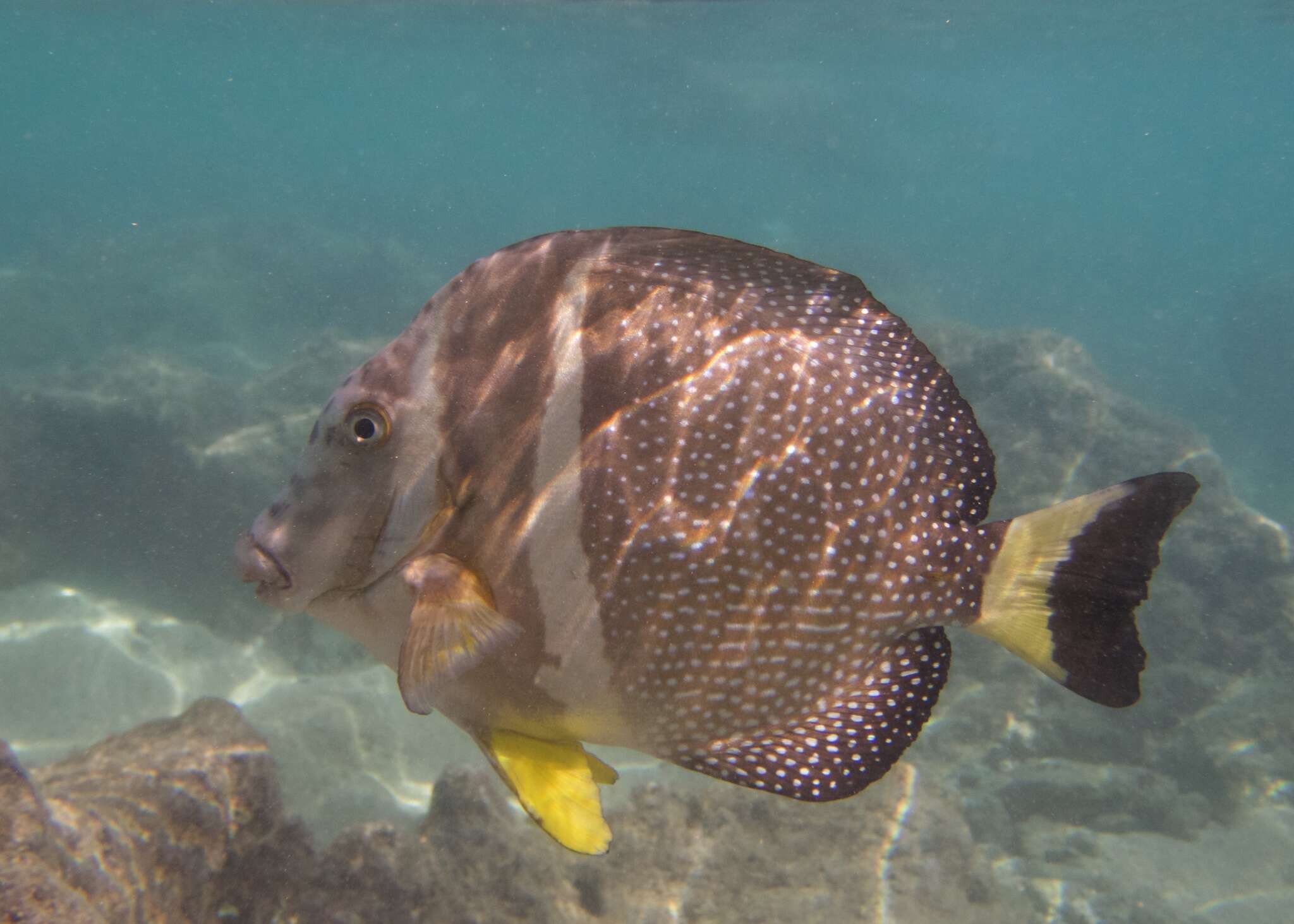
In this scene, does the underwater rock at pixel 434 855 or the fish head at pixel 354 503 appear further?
the underwater rock at pixel 434 855

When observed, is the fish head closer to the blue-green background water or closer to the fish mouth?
the fish mouth

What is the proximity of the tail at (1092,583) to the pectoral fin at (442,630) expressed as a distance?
0.85 m

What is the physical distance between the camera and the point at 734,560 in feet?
4.06

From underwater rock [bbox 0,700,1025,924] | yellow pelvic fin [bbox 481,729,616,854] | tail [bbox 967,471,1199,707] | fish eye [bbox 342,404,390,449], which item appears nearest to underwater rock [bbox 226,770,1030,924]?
underwater rock [bbox 0,700,1025,924]

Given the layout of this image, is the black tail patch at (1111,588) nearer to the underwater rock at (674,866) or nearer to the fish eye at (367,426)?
the fish eye at (367,426)

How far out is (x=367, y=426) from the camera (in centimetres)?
125

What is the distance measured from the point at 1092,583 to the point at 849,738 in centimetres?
50

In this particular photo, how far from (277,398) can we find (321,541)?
34.6ft

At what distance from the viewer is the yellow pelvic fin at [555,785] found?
4.16 ft

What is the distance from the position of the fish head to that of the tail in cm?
102

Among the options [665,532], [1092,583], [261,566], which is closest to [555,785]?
[665,532]

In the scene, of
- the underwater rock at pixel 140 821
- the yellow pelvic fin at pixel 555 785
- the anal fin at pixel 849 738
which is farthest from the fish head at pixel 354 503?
the underwater rock at pixel 140 821

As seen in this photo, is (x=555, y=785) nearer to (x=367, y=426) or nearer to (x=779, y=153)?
(x=367, y=426)

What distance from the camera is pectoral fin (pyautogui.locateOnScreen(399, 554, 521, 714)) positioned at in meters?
1.09
